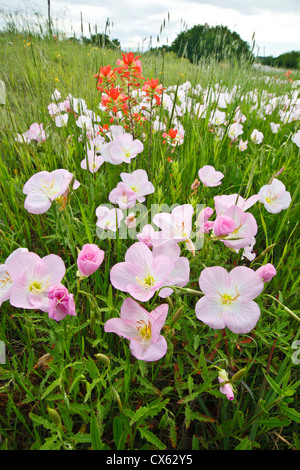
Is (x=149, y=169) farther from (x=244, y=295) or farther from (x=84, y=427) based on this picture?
(x=84, y=427)

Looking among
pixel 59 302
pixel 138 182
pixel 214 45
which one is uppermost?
pixel 214 45

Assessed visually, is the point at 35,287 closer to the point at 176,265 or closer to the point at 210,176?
the point at 176,265

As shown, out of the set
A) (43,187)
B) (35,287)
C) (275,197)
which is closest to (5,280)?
(35,287)

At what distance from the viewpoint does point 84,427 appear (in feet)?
2.83

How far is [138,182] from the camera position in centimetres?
129

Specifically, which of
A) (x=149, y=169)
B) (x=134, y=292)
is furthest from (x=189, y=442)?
(x=149, y=169)

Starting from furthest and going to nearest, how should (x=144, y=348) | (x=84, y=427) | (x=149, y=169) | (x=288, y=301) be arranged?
(x=149, y=169)
(x=288, y=301)
(x=84, y=427)
(x=144, y=348)

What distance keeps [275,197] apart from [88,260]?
2.95ft

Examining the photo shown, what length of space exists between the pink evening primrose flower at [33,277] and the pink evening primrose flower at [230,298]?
39cm

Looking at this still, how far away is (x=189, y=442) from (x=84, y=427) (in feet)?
1.07

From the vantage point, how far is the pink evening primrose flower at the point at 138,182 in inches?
50.0

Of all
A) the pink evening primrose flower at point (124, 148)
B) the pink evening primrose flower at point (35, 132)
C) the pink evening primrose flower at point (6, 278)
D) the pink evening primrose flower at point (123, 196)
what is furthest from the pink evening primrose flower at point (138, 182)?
the pink evening primrose flower at point (35, 132)

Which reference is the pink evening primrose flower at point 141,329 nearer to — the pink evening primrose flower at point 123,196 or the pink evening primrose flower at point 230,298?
the pink evening primrose flower at point 230,298

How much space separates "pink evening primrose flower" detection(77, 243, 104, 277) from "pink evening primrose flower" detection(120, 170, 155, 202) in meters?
0.53
